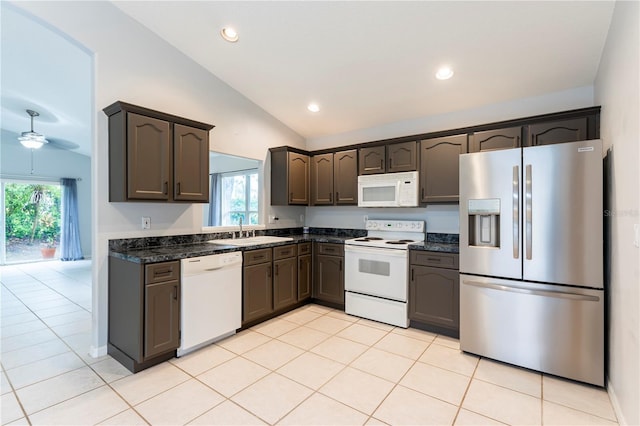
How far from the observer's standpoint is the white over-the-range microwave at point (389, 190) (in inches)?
142

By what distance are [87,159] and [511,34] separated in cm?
904

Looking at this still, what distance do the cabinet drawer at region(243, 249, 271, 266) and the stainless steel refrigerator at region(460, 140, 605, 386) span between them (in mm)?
2012

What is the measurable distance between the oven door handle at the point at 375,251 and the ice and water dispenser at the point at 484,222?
0.79 m

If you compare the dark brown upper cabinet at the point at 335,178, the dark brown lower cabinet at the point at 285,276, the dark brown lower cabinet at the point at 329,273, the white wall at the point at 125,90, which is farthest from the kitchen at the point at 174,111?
the dark brown lower cabinet at the point at 329,273

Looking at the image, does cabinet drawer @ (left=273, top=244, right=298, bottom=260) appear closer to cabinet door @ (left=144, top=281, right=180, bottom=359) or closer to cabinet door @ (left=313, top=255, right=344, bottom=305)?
cabinet door @ (left=313, top=255, right=344, bottom=305)

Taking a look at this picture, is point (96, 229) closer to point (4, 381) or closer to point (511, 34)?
point (4, 381)

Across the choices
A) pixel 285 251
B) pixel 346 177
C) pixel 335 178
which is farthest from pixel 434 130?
pixel 285 251

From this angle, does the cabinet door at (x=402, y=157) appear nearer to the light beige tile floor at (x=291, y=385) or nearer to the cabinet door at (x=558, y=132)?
the cabinet door at (x=558, y=132)

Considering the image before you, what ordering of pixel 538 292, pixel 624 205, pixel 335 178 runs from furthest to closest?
pixel 335 178 < pixel 538 292 < pixel 624 205

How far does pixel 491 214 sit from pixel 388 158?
5.00ft

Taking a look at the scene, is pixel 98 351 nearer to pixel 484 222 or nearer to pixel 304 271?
pixel 304 271

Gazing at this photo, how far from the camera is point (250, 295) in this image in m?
3.28

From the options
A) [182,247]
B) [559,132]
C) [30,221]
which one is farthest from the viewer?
[30,221]

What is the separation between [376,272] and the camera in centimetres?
353
